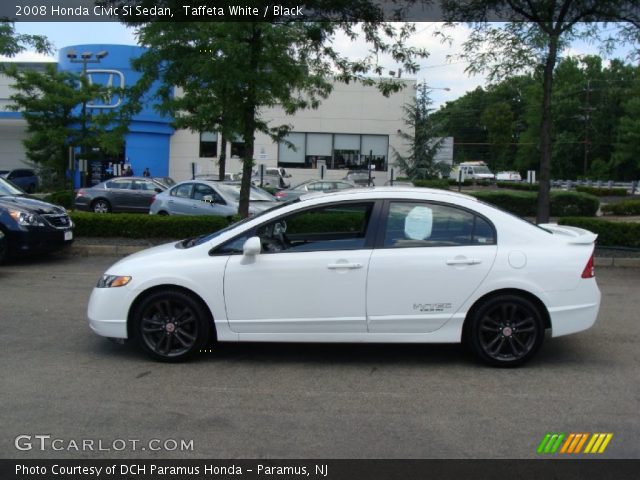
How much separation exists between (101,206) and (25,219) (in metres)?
13.4

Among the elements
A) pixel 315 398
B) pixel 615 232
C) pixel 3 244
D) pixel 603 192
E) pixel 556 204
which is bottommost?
pixel 315 398

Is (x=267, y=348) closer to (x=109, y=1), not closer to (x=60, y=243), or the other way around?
(x=60, y=243)

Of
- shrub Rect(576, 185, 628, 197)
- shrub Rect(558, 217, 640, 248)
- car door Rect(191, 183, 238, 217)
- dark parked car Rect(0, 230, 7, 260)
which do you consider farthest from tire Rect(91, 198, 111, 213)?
shrub Rect(576, 185, 628, 197)

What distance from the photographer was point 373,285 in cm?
558

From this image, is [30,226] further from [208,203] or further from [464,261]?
[464,261]

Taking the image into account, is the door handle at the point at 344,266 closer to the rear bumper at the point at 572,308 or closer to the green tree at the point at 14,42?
the rear bumper at the point at 572,308

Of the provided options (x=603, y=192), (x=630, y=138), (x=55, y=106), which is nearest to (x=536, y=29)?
(x=55, y=106)

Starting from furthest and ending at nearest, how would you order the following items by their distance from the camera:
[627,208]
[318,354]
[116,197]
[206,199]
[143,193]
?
[143,193] < [116,197] < [627,208] < [206,199] < [318,354]

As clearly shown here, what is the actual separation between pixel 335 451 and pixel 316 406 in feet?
2.57

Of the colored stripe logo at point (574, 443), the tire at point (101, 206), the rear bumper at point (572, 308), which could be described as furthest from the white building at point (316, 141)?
the colored stripe logo at point (574, 443)

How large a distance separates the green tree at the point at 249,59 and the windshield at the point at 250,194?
1837mm

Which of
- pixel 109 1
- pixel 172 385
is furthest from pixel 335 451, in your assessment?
pixel 109 1

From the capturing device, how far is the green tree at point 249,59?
1158 centimetres
